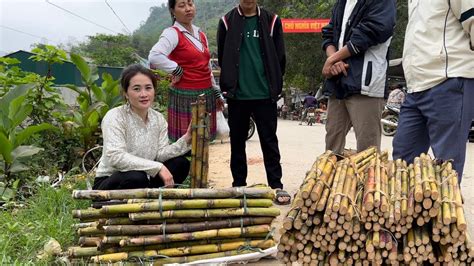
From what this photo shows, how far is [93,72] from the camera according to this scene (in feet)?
16.9

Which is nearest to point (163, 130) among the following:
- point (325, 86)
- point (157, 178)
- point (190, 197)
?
point (157, 178)

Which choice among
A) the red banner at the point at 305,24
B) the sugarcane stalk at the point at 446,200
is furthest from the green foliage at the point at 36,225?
the red banner at the point at 305,24

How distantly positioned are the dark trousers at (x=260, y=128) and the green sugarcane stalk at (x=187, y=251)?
1143 mm

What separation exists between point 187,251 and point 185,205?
26cm

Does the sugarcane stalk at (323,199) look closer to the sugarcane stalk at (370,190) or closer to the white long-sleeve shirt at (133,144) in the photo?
the sugarcane stalk at (370,190)

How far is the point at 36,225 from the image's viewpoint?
2908 millimetres

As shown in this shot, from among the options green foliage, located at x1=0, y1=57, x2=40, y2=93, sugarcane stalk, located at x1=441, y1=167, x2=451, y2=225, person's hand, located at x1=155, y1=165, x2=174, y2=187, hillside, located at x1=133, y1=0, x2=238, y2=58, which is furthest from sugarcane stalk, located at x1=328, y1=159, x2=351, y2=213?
hillside, located at x1=133, y1=0, x2=238, y2=58

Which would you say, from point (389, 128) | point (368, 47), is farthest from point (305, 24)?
point (368, 47)

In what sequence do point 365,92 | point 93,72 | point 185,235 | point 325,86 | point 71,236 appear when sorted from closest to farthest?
1. point 185,235
2. point 71,236
3. point 365,92
4. point 325,86
5. point 93,72

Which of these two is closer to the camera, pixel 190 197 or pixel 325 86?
pixel 190 197

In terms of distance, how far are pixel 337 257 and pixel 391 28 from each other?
1.85 meters

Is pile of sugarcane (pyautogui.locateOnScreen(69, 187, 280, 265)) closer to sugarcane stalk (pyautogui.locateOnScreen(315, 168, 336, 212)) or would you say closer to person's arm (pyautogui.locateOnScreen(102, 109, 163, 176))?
person's arm (pyautogui.locateOnScreen(102, 109, 163, 176))

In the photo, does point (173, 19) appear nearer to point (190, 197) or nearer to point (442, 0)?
point (190, 197)

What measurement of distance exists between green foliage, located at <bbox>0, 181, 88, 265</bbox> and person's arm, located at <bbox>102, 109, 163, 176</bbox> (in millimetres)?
527
